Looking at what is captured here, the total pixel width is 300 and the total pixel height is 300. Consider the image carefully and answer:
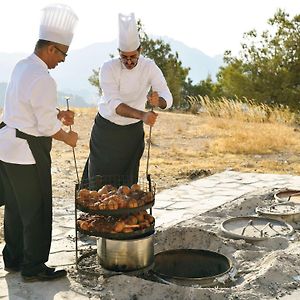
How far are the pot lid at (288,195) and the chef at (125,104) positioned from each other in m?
2.13

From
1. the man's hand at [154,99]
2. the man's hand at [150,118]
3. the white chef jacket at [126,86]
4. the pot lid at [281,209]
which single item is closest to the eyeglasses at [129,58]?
the white chef jacket at [126,86]

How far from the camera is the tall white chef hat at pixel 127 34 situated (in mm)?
4727

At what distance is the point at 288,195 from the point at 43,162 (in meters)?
3.69

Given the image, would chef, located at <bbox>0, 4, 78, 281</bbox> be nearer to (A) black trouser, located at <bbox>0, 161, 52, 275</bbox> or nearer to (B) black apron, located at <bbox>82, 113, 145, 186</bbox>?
(A) black trouser, located at <bbox>0, 161, 52, 275</bbox>

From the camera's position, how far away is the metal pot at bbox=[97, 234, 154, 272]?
13.9 feet

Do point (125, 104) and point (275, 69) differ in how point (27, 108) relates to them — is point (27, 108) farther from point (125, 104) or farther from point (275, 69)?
point (275, 69)

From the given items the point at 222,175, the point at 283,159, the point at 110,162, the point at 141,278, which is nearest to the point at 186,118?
the point at 283,159

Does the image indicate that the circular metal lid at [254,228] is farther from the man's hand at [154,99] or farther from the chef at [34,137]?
the chef at [34,137]

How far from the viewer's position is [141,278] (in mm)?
4199

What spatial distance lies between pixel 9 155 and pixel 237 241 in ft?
7.66

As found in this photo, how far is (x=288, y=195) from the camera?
269 inches

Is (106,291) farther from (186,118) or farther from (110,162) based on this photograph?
(186,118)

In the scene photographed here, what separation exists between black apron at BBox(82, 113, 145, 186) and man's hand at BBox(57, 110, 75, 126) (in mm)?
1139

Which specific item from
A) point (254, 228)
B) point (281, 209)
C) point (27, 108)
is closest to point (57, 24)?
point (27, 108)
